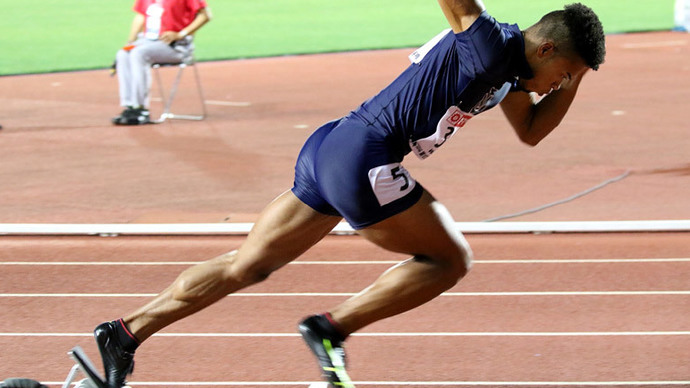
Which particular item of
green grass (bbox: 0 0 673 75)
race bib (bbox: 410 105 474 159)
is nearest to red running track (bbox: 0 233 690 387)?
race bib (bbox: 410 105 474 159)

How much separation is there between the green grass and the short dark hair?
555 inches

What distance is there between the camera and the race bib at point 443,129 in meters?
3.85

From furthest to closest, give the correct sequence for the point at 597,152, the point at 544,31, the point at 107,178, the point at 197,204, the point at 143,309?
the point at 597,152 → the point at 107,178 → the point at 197,204 → the point at 143,309 → the point at 544,31

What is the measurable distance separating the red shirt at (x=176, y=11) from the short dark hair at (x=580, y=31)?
28.0 ft

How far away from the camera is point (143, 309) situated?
4.15 m

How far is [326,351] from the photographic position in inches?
158

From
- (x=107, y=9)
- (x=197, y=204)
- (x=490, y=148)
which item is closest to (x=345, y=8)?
(x=107, y=9)

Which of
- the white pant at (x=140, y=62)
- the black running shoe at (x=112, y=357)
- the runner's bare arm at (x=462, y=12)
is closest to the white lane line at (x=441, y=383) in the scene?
the black running shoe at (x=112, y=357)

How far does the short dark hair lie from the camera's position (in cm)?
368

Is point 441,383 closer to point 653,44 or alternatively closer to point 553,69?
point 553,69

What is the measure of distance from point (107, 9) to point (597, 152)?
18.7 m

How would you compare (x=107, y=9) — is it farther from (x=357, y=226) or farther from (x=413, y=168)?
(x=357, y=226)

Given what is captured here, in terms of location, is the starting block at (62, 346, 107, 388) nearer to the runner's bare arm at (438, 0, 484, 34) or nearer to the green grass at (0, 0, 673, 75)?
the runner's bare arm at (438, 0, 484, 34)

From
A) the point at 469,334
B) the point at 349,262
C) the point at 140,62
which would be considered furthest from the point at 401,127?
the point at 140,62
